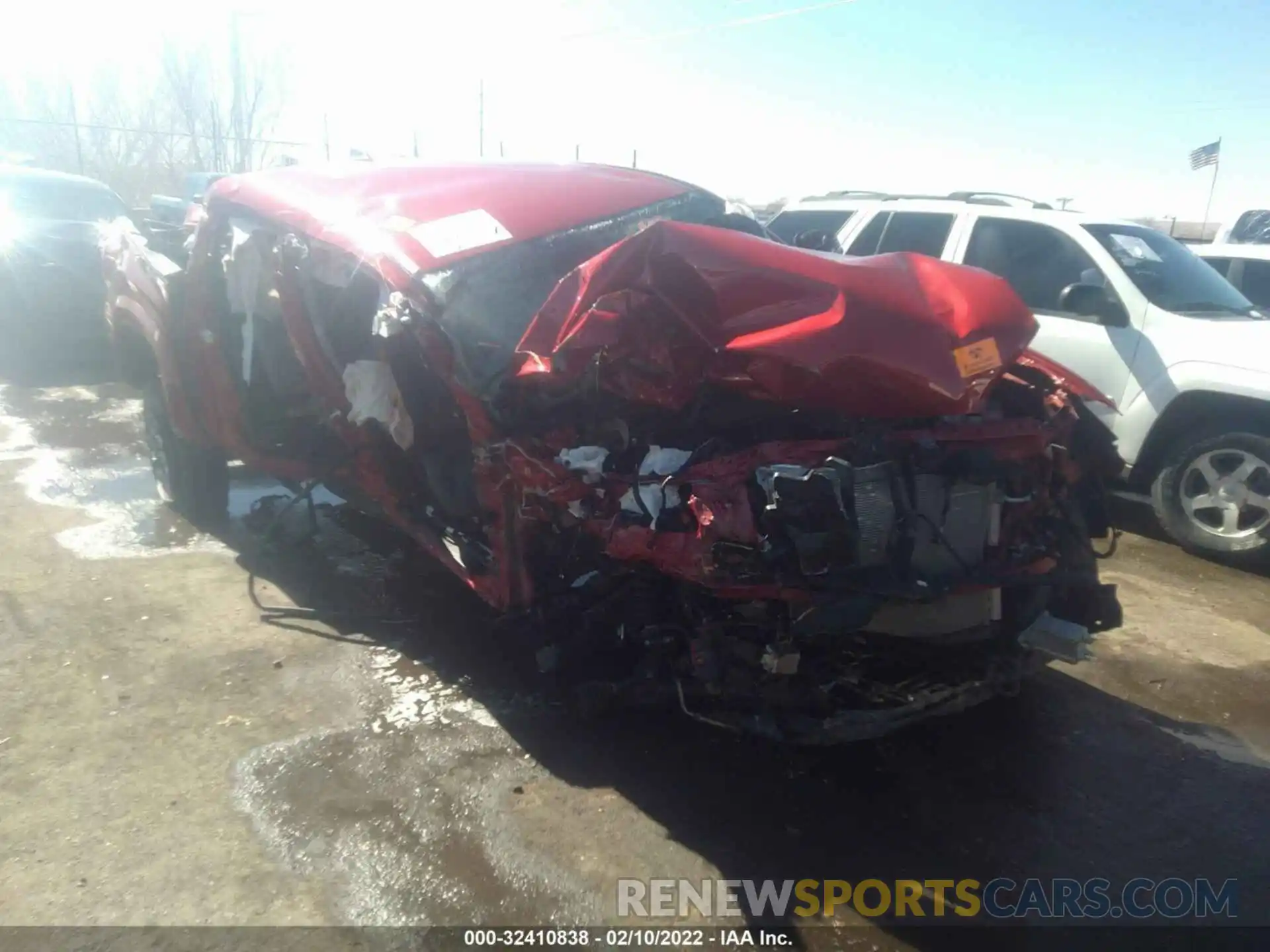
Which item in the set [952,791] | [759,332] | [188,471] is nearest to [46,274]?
[188,471]

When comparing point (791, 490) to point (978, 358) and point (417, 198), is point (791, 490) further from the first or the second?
point (417, 198)

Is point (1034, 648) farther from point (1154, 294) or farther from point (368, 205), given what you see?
point (1154, 294)

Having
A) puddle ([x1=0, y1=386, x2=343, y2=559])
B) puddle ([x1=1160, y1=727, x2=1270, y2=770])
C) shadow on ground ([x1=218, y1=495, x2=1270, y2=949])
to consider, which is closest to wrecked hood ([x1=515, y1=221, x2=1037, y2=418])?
shadow on ground ([x1=218, y1=495, x2=1270, y2=949])

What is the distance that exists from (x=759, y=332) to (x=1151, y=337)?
4004 mm

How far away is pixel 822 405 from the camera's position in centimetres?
298

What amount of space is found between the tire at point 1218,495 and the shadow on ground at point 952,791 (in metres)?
2.10

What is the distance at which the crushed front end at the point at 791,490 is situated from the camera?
2.83 m

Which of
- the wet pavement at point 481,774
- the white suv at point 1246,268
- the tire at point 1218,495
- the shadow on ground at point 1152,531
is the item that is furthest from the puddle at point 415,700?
the white suv at point 1246,268

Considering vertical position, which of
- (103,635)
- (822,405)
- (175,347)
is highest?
(822,405)

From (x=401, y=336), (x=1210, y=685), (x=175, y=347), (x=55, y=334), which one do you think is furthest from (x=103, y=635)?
(x=55, y=334)

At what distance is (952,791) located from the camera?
324 centimetres

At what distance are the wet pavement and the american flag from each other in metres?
13.9

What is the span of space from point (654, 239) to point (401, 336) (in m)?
1.05

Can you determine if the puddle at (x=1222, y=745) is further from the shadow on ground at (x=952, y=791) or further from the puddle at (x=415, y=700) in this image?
the puddle at (x=415, y=700)
